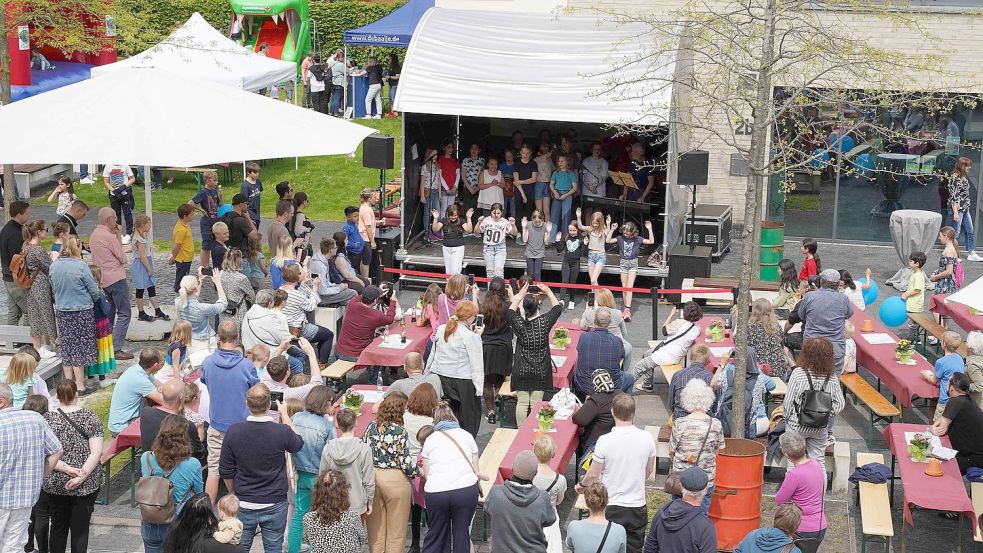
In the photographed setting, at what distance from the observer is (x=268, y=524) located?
860 centimetres

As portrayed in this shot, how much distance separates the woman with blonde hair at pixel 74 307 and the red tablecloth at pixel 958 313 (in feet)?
30.5

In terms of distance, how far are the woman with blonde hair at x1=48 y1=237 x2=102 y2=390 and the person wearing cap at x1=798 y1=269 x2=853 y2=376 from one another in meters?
7.34

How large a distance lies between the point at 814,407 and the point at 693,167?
707cm

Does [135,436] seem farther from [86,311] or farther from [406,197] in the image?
[406,197]

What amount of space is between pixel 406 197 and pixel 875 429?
8.34 meters

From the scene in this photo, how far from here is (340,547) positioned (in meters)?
7.75

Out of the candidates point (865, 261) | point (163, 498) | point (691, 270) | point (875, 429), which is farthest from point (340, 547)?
point (865, 261)

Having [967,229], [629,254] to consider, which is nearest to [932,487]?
[629,254]

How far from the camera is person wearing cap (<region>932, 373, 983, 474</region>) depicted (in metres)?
9.73

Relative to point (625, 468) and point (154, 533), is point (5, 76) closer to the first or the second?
point (154, 533)

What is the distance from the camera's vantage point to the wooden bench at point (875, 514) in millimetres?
9078

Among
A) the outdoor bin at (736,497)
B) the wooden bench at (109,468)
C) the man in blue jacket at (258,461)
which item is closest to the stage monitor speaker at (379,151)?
the wooden bench at (109,468)

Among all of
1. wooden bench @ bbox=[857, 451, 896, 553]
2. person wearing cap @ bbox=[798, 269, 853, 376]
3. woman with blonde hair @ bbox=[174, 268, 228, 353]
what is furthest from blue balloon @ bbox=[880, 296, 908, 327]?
woman with blonde hair @ bbox=[174, 268, 228, 353]

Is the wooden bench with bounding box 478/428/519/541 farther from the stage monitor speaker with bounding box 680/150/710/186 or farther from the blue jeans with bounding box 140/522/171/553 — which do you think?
the stage monitor speaker with bounding box 680/150/710/186
